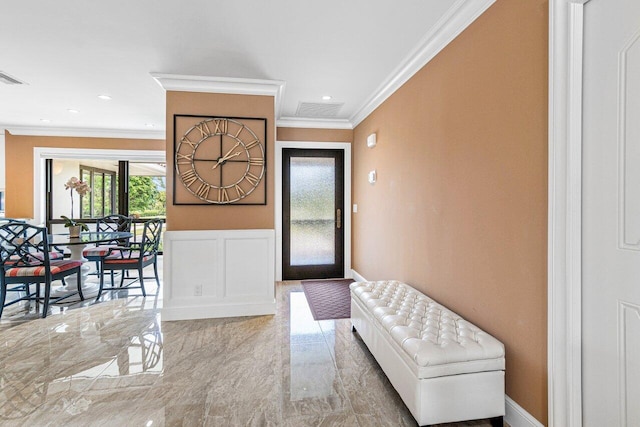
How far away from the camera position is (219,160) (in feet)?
11.5

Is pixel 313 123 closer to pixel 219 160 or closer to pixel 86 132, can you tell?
pixel 219 160

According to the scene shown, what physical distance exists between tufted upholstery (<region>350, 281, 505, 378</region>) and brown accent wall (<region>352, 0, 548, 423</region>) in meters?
0.15

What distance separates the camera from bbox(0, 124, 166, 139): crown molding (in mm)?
5406

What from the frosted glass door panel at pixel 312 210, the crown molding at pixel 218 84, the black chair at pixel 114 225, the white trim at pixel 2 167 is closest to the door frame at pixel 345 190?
the frosted glass door panel at pixel 312 210

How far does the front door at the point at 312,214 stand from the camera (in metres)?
4.99

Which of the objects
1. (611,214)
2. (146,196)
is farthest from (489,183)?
(146,196)

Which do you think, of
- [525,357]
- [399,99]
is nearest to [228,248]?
[399,99]

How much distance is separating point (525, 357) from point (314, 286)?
3.21 m

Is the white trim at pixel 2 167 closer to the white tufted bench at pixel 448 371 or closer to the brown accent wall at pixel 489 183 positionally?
the brown accent wall at pixel 489 183

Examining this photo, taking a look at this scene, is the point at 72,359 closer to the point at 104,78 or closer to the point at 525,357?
the point at 104,78

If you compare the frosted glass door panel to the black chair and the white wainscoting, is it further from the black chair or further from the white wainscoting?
the black chair

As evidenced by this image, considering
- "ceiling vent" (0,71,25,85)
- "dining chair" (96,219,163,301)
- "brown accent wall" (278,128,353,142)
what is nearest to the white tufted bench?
"dining chair" (96,219,163,301)

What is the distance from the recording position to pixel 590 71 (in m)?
1.40

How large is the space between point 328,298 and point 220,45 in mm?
2979
